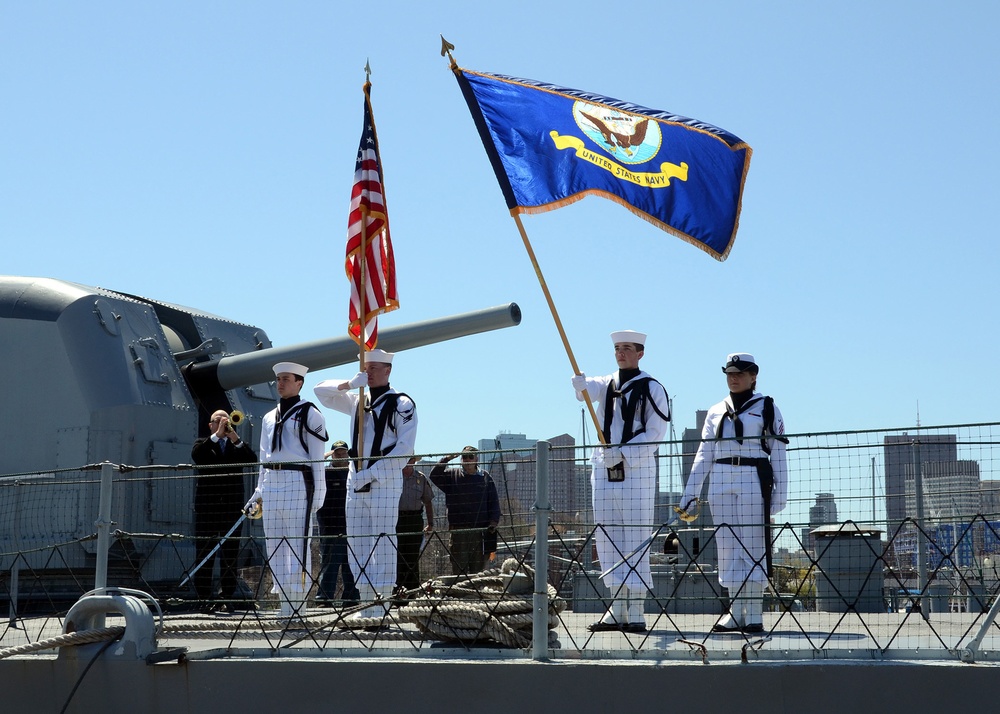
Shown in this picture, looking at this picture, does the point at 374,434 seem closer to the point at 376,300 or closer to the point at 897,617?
the point at 376,300

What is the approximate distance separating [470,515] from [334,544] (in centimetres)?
→ 86

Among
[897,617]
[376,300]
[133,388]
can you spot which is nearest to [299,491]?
[376,300]

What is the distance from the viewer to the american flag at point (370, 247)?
7492 millimetres

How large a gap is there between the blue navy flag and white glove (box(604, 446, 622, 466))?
131cm

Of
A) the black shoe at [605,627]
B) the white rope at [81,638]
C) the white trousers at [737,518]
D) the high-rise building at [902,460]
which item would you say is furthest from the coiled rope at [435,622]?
the high-rise building at [902,460]

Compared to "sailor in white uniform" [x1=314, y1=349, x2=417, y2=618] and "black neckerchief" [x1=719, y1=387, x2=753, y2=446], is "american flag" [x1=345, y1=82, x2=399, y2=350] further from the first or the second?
"black neckerchief" [x1=719, y1=387, x2=753, y2=446]

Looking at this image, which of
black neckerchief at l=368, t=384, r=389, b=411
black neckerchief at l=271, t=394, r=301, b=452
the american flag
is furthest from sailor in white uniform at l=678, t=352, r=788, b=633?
black neckerchief at l=271, t=394, r=301, b=452

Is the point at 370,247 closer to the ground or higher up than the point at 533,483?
higher up

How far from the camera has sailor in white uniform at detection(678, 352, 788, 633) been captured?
6.04m

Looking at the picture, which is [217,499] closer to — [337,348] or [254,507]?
[254,507]

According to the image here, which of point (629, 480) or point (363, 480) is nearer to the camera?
point (629, 480)

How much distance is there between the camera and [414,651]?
5.20m

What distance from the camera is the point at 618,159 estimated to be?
713 centimetres

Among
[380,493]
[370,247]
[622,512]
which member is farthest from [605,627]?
[370,247]
